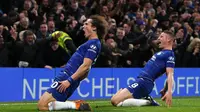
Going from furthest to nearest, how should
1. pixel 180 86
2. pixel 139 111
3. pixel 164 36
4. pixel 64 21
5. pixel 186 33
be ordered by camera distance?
pixel 186 33
pixel 180 86
pixel 64 21
pixel 164 36
pixel 139 111

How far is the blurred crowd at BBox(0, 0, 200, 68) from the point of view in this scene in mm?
17844

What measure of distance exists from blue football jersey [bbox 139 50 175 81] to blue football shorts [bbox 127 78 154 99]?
130mm

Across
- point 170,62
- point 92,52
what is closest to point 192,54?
point 170,62

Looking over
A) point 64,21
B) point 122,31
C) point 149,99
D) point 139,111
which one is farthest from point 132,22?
point 139,111

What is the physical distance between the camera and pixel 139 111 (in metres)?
12.3

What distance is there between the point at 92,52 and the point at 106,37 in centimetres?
847

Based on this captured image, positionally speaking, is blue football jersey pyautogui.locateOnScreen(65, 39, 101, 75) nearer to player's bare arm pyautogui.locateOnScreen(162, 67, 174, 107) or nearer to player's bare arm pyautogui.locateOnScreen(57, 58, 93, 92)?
player's bare arm pyautogui.locateOnScreen(57, 58, 93, 92)

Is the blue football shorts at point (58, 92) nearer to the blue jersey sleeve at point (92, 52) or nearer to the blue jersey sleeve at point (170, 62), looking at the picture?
the blue jersey sleeve at point (92, 52)

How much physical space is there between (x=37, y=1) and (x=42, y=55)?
3.36m

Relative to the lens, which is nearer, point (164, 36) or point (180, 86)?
point (164, 36)

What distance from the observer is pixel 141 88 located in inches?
549

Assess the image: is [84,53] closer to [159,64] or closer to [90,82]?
[159,64]

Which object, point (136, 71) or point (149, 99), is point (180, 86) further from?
point (149, 99)

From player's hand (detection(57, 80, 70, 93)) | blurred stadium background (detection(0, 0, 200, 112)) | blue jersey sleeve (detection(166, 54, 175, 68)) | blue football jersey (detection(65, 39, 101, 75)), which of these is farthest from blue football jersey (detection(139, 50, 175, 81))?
player's hand (detection(57, 80, 70, 93))
